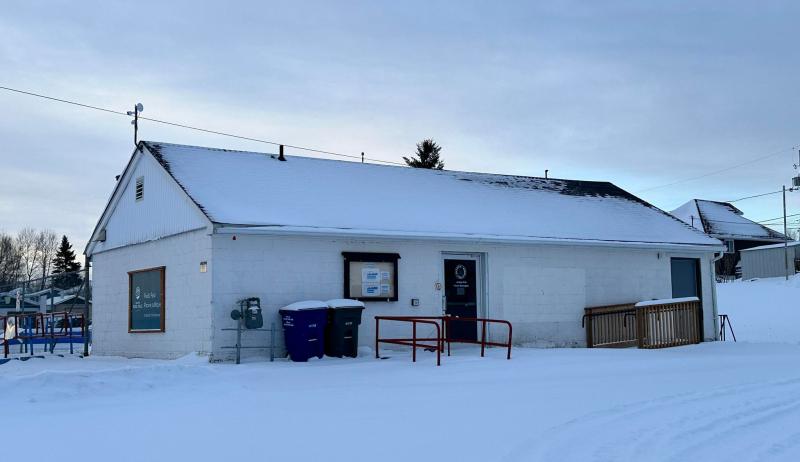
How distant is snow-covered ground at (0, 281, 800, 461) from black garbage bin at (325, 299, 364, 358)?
25.3 inches

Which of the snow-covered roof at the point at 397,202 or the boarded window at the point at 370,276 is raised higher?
the snow-covered roof at the point at 397,202

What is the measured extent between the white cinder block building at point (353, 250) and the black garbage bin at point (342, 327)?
1.10 metres

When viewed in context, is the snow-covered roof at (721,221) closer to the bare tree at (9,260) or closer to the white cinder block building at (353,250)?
the white cinder block building at (353,250)

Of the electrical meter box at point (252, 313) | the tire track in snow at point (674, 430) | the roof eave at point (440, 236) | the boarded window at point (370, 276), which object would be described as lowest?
the tire track in snow at point (674, 430)

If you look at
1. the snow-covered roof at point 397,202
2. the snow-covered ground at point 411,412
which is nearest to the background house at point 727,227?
Answer: the snow-covered roof at point 397,202

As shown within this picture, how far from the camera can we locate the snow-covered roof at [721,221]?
195 ft

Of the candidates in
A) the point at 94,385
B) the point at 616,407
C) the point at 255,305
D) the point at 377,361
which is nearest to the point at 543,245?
the point at 377,361

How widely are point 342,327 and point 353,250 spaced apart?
6.73 ft

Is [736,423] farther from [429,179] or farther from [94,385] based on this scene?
[429,179]

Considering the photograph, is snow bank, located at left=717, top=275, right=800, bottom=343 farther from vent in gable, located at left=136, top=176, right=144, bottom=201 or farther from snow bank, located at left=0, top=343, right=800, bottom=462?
vent in gable, located at left=136, top=176, right=144, bottom=201

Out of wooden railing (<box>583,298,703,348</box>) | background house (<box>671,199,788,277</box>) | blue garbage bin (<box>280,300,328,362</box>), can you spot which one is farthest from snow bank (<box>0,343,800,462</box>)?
background house (<box>671,199,788,277</box>)

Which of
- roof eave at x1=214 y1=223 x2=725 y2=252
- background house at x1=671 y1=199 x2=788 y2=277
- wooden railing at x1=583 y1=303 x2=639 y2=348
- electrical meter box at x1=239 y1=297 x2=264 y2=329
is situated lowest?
wooden railing at x1=583 y1=303 x2=639 y2=348

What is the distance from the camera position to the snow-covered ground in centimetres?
715

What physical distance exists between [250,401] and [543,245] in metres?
10.8
